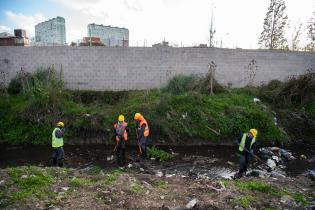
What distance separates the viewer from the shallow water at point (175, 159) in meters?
8.45

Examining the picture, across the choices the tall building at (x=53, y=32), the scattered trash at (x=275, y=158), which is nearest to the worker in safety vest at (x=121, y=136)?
the scattered trash at (x=275, y=158)

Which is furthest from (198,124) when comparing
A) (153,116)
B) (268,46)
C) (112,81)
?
(268,46)

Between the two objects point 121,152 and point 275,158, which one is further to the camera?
point 275,158

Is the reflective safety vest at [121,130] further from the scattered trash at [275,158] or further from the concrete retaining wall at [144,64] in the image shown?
the scattered trash at [275,158]

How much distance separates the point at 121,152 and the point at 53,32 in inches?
414

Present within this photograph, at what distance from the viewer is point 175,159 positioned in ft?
30.2

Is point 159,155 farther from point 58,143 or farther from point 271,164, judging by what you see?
point 271,164

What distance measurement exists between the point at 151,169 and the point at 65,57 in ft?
23.9

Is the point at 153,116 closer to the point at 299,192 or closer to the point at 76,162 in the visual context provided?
→ the point at 76,162

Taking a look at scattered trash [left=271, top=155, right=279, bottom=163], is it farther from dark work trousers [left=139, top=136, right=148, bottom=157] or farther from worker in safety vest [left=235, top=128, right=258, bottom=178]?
dark work trousers [left=139, top=136, right=148, bottom=157]

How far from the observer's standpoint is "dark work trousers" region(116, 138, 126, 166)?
341 inches

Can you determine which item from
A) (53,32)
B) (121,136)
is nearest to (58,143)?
(121,136)

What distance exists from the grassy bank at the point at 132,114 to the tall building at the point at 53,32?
493cm

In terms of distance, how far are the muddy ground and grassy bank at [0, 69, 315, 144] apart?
3696 mm
